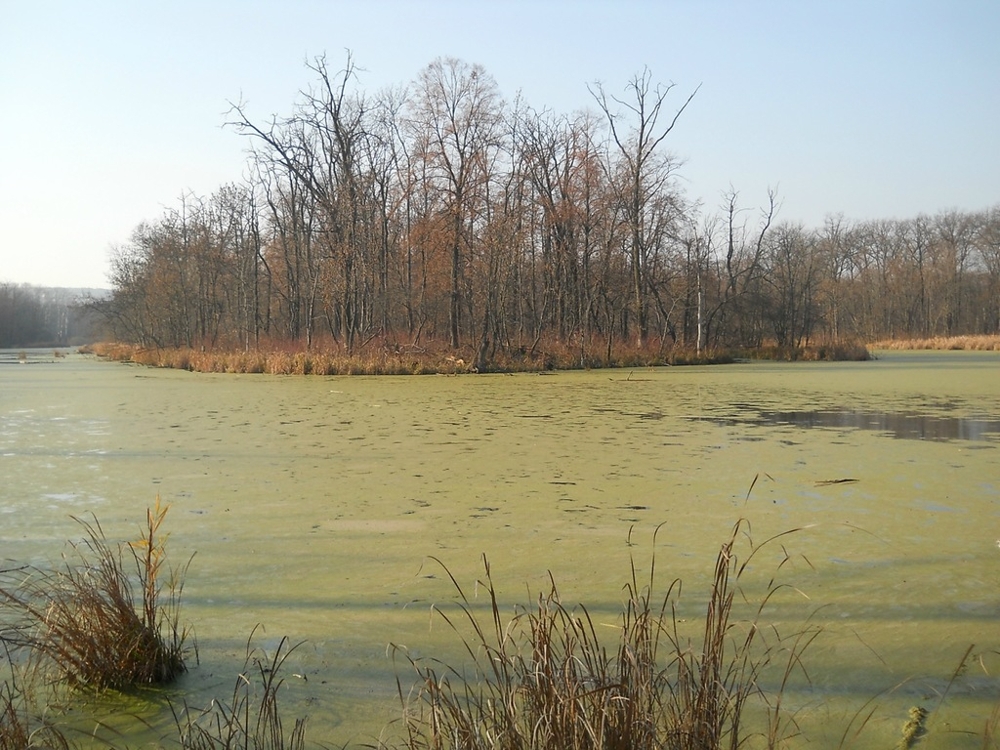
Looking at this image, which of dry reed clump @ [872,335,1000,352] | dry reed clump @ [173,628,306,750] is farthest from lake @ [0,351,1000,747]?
dry reed clump @ [872,335,1000,352]

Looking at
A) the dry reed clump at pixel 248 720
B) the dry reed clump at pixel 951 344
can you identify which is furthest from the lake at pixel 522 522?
the dry reed clump at pixel 951 344

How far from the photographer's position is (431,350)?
16.5m

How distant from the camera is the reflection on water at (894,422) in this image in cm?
663

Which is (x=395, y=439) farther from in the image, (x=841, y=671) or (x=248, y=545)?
(x=841, y=671)

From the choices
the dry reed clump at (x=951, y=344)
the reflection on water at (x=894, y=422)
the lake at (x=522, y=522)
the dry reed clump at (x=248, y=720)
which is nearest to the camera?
the dry reed clump at (x=248, y=720)

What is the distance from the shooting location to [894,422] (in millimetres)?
7488

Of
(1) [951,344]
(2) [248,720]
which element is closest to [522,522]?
(2) [248,720]

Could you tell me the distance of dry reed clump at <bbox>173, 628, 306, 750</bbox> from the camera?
160cm

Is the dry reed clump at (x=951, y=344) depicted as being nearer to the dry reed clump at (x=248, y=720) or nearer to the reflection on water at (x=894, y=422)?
the reflection on water at (x=894, y=422)

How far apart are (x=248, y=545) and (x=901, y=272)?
43.0 meters

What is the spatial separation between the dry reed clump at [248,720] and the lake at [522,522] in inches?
2.6

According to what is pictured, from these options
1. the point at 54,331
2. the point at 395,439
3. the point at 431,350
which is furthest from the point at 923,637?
the point at 54,331

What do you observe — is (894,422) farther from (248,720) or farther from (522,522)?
(248,720)

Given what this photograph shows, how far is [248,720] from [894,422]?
7.08m
